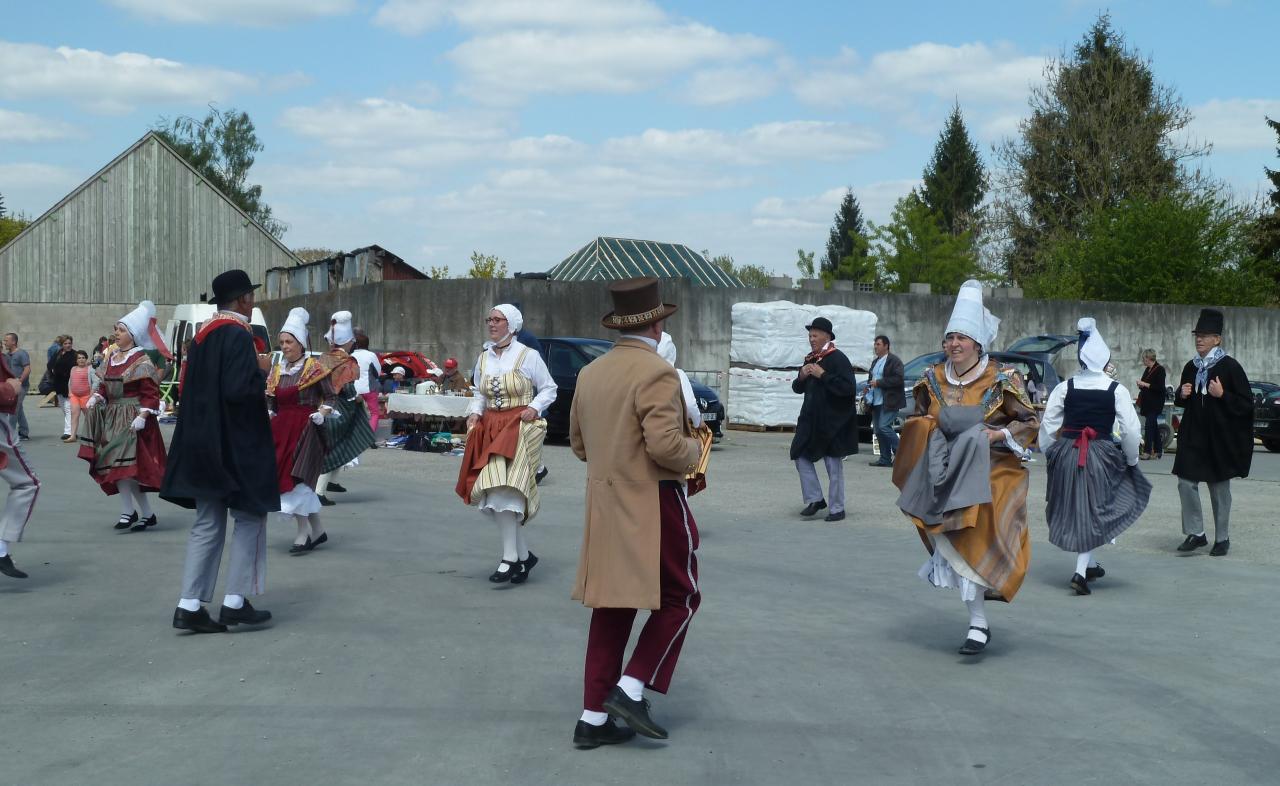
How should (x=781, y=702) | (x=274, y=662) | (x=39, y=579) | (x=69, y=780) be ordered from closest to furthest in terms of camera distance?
(x=69, y=780), (x=781, y=702), (x=274, y=662), (x=39, y=579)

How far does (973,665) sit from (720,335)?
20.8 meters

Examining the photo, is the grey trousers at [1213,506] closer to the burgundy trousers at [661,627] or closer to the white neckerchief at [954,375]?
the white neckerchief at [954,375]

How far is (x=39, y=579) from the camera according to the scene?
8.67 metres

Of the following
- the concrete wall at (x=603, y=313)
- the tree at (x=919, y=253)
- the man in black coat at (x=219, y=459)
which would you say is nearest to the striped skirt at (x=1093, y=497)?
the man in black coat at (x=219, y=459)

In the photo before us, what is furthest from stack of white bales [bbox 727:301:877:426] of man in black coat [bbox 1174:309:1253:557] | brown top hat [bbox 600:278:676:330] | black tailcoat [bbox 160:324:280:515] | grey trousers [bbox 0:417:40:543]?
brown top hat [bbox 600:278:676:330]

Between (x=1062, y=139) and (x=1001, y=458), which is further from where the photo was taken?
(x=1062, y=139)

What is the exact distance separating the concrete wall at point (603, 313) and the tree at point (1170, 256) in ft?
35.4

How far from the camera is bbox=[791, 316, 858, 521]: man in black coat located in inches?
476

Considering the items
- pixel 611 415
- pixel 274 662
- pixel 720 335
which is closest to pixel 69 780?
pixel 274 662

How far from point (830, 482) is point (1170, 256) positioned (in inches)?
1358

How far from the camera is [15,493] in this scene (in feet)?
27.9

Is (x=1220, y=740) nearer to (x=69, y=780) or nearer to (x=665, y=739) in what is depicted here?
(x=665, y=739)

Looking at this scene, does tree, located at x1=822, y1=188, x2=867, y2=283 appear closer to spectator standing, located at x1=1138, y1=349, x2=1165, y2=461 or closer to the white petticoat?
spectator standing, located at x1=1138, y1=349, x2=1165, y2=461

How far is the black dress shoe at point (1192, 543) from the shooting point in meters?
10.3
